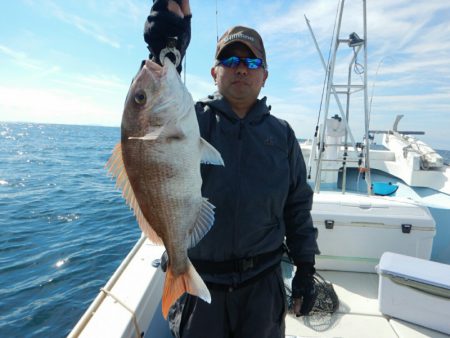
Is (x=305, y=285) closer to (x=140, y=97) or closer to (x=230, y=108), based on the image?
(x=230, y=108)

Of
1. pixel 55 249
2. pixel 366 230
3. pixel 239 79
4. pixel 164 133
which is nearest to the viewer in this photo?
pixel 164 133

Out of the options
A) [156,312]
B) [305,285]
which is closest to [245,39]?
[305,285]

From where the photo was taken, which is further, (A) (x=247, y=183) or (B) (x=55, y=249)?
(B) (x=55, y=249)

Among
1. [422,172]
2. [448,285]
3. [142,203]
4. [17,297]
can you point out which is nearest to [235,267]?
[142,203]

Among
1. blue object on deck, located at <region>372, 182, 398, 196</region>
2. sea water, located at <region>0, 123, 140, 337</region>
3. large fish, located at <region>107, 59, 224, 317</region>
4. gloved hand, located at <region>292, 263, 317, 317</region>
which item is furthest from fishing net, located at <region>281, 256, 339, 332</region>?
blue object on deck, located at <region>372, 182, 398, 196</region>

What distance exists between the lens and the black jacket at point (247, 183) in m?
1.74

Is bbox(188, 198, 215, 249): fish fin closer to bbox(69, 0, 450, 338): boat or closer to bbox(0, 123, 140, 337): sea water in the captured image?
bbox(69, 0, 450, 338): boat

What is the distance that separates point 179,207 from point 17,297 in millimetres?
5201

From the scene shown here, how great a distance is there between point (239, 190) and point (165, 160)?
0.50 metres

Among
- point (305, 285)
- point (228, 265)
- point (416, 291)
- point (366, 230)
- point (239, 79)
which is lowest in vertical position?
point (416, 291)

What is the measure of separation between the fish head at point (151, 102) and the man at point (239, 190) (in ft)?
1.29

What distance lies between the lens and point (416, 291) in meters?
2.91

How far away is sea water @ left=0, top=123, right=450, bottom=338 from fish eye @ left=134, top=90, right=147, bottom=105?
4276 millimetres

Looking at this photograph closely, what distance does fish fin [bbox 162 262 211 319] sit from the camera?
147 centimetres
